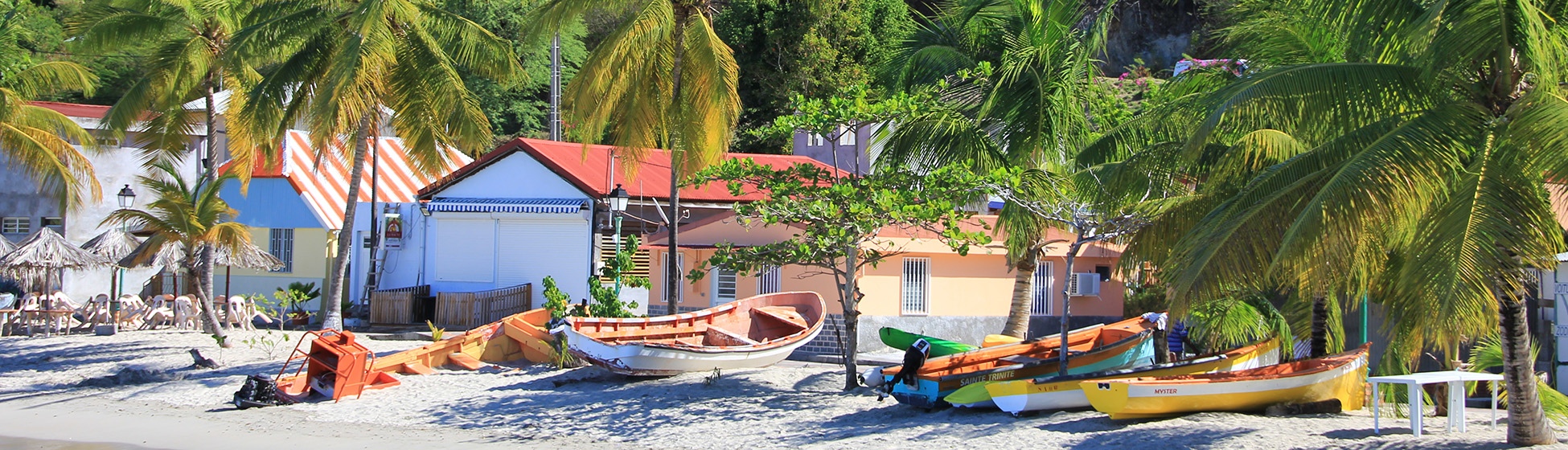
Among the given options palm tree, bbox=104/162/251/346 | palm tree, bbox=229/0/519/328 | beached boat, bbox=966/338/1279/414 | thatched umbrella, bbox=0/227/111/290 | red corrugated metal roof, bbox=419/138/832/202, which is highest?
palm tree, bbox=229/0/519/328

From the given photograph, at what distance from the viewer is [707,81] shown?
16.0 metres

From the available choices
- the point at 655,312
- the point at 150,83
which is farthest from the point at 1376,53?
the point at 150,83

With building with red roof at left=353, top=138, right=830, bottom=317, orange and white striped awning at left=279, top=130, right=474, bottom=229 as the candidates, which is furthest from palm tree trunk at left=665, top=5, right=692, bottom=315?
orange and white striped awning at left=279, top=130, right=474, bottom=229

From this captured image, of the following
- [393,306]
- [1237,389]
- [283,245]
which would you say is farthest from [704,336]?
[283,245]

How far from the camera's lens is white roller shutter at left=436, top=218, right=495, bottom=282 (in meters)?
22.6

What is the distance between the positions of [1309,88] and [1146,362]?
574 centimetres

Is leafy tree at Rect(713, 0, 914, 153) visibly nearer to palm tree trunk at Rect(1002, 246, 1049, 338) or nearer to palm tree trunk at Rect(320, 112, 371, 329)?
palm tree trunk at Rect(320, 112, 371, 329)

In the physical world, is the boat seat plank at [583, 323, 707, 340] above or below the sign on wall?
below

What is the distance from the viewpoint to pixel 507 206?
21.9 metres

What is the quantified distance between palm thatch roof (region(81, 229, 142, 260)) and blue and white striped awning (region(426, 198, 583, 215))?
19.0 ft

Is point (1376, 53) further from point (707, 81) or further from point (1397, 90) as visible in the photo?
point (707, 81)

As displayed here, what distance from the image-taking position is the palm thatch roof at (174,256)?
64.3 ft

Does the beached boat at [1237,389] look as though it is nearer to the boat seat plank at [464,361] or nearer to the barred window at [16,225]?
the boat seat plank at [464,361]

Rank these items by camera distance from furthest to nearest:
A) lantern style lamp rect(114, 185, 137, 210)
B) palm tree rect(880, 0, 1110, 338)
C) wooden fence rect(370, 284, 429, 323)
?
1. wooden fence rect(370, 284, 429, 323)
2. lantern style lamp rect(114, 185, 137, 210)
3. palm tree rect(880, 0, 1110, 338)
